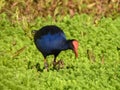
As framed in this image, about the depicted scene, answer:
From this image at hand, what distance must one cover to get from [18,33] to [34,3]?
1699mm

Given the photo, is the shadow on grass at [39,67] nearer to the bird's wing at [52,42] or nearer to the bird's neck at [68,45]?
the bird's wing at [52,42]

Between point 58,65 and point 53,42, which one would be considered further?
point 58,65

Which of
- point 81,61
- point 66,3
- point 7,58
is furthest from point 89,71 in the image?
point 66,3

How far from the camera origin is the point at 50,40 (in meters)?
7.69

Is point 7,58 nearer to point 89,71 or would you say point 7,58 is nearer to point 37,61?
point 37,61

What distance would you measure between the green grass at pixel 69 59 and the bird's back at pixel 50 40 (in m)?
0.37

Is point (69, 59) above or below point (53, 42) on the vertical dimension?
below

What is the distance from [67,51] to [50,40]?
148 centimetres

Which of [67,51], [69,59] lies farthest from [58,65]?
[67,51]

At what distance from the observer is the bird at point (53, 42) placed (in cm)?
756

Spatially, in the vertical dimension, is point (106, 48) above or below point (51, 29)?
below

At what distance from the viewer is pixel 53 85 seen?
698cm

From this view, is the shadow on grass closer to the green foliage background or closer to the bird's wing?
the green foliage background

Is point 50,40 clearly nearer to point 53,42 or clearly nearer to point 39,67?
point 53,42
